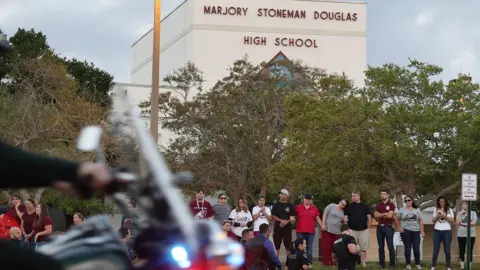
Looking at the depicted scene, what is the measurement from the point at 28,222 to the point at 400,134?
25.9 meters

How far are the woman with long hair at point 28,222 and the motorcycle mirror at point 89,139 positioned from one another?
63.1 ft

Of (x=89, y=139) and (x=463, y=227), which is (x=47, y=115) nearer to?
(x=463, y=227)

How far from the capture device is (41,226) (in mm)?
23469

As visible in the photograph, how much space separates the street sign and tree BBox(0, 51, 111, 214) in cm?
2331

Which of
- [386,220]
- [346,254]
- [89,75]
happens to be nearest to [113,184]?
[346,254]

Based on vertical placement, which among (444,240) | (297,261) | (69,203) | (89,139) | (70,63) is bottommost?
(297,261)

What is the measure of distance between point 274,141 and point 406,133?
18.6 metres

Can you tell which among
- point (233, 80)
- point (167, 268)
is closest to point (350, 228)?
point (167, 268)

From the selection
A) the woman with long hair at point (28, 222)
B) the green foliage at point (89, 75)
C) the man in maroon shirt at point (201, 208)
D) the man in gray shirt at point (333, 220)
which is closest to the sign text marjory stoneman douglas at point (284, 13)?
the green foliage at point (89, 75)

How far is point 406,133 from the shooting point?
4788 cm

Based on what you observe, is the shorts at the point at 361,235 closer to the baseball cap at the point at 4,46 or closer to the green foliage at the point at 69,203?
the baseball cap at the point at 4,46

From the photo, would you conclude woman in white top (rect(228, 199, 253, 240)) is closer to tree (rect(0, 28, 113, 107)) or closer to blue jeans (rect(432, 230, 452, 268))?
blue jeans (rect(432, 230, 452, 268))

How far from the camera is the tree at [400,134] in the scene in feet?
153

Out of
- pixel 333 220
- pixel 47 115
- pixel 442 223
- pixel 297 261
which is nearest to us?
pixel 297 261
